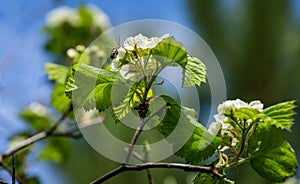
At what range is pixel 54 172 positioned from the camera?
3.41 m

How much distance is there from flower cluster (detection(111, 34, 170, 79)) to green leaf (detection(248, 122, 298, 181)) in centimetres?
12

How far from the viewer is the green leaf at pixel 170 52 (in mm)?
467

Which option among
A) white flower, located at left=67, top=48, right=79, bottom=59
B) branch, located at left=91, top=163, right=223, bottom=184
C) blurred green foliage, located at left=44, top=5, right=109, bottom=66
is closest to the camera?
branch, located at left=91, top=163, right=223, bottom=184

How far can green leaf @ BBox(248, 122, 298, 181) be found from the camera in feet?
1.58

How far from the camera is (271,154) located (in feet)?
1.64

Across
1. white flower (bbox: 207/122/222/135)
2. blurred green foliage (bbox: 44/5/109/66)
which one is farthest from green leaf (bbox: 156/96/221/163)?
blurred green foliage (bbox: 44/5/109/66)

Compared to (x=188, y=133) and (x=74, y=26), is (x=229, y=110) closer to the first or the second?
(x=188, y=133)

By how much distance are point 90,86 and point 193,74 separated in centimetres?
10

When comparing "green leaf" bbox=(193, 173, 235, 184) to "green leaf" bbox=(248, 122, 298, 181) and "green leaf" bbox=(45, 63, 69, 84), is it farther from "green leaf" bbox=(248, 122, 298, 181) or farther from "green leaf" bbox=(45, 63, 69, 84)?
"green leaf" bbox=(45, 63, 69, 84)

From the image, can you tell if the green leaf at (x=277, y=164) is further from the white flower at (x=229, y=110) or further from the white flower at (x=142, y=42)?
the white flower at (x=142, y=42)

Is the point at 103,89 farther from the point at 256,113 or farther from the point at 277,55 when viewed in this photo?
the point at 277,55

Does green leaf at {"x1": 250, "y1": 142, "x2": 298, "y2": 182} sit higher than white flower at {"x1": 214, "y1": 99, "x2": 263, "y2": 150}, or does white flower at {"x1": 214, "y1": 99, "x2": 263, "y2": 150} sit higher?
white flower at {"x1": 214, "y1": 99, "x2": 263, "y2": 150}

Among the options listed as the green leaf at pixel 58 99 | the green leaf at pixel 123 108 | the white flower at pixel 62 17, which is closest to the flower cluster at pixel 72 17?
the white flower at pixel 62 17

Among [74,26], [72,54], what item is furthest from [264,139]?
[74,26]
